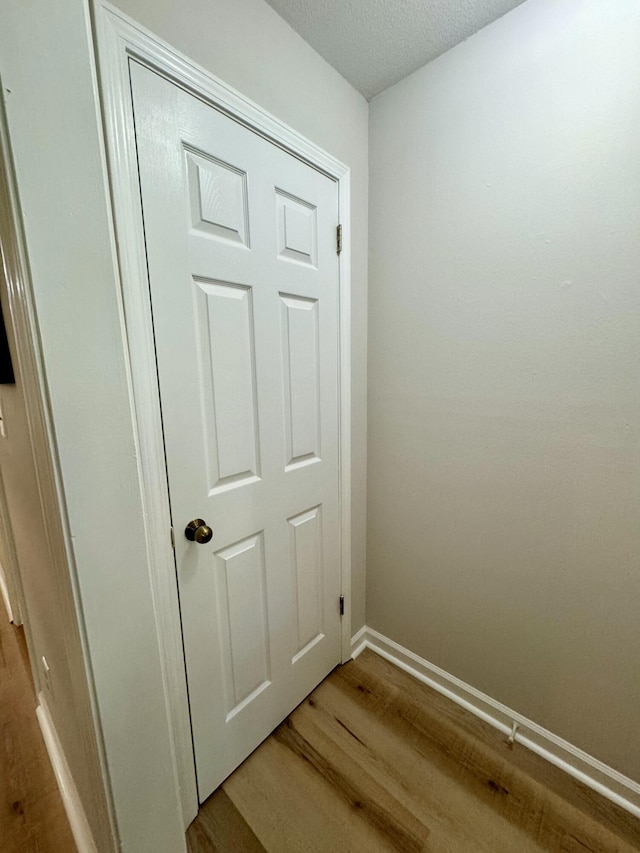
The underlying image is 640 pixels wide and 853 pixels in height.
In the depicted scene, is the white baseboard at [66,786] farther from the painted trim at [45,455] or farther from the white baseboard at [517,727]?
the white baseboard at [517,727]

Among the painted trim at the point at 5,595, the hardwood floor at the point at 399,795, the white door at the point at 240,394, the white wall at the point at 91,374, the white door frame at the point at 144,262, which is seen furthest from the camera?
the painted trim at the point at 5,595

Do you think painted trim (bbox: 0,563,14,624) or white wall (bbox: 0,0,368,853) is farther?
painted trim (bbox: 0,563,14,624)

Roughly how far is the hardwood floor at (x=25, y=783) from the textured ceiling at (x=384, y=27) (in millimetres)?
2530

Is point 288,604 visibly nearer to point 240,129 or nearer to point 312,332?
point 312,332

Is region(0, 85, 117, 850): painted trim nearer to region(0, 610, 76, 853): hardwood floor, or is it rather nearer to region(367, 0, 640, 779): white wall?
region(0, 610, 76, 853): hardwood floor

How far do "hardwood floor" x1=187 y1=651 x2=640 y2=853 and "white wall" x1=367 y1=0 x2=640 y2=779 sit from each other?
0.58 ft

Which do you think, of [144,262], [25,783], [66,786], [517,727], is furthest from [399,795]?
[144,262]

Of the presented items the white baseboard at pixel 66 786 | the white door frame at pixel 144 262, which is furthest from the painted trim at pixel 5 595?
the white door frame at pixel 144 262

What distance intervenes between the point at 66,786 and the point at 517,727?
154cm

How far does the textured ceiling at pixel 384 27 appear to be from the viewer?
38.3 inches

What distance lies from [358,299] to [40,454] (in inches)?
47.1

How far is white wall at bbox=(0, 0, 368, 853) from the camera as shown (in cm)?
47

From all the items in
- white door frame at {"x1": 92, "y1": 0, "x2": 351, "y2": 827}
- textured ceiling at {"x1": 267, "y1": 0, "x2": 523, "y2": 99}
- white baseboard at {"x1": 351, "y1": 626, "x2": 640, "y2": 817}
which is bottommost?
white baseboard at {"x1": 351, "y1": 626, "x2": 640, "y2": 817}

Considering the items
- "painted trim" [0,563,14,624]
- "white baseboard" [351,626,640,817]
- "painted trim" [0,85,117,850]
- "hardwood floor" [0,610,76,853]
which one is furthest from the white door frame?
"painted trim" [0,563,14,624]
